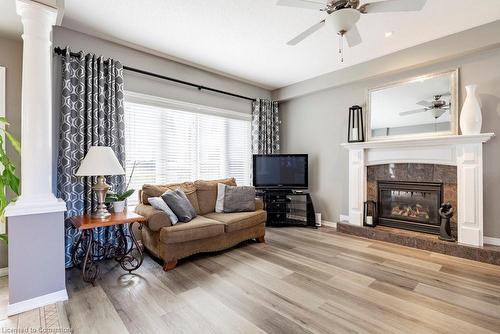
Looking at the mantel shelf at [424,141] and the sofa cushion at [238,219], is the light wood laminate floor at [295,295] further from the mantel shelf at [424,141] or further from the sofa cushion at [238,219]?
the mantel shelf at [424,141]

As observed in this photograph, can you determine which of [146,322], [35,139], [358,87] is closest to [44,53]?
[35,139]

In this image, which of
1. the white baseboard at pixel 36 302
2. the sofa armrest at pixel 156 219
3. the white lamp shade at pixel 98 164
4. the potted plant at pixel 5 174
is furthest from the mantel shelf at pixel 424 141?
the potted plant at pixel 5 174

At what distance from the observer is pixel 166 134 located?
3945mm

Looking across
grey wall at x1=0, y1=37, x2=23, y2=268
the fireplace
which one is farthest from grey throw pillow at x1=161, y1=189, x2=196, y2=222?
the fireplace

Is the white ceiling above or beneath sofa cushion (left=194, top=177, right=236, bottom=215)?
above

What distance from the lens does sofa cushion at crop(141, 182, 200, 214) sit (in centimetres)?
331

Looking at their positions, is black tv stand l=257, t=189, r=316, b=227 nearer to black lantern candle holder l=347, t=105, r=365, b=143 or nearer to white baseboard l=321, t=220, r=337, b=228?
white baseboard l=321, t=220, r=337, b=228

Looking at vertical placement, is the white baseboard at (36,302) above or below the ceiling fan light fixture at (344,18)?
below

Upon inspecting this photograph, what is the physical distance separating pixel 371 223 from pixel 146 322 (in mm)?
3508

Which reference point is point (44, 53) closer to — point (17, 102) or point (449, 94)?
point (17, 102)

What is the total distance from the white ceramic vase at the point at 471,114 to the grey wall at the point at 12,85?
518 cm

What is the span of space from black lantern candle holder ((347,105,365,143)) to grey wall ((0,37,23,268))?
4519mm

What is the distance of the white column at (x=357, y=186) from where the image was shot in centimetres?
415

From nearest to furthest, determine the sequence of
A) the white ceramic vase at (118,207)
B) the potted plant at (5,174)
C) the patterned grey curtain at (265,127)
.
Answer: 1. the potted plant at (5,174)
2. the white ceramic vase at (118,207)
3. the patterned grey curtain at (265,127)
